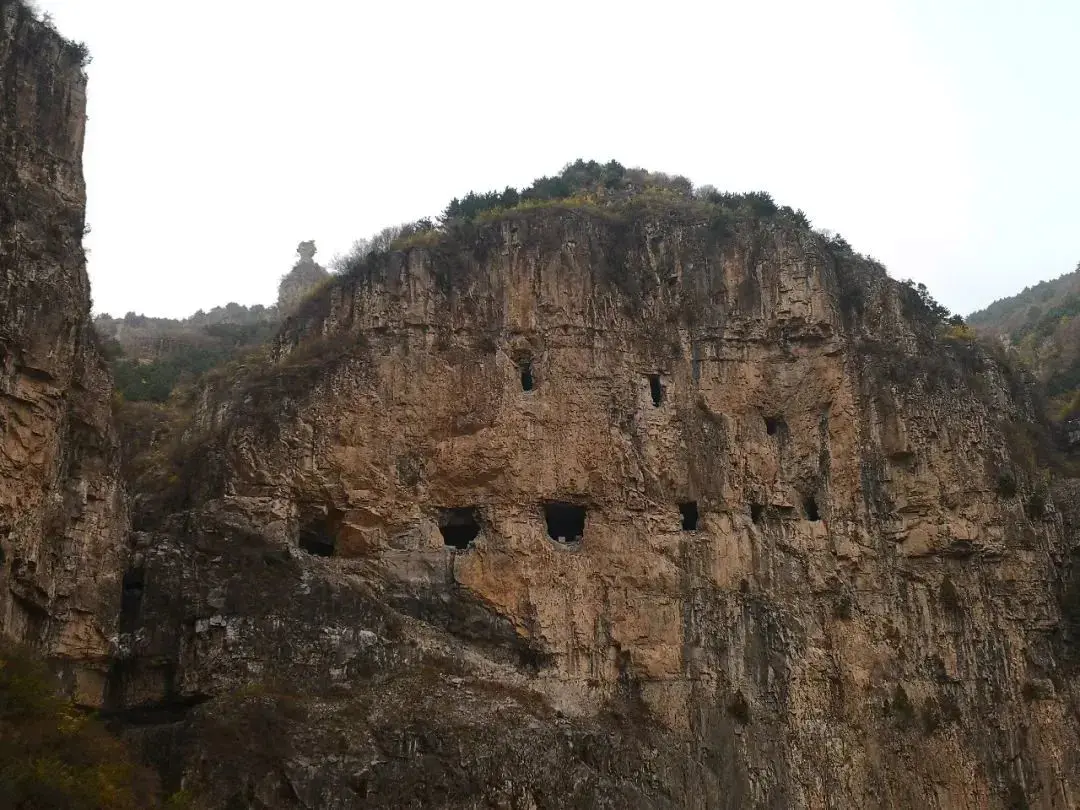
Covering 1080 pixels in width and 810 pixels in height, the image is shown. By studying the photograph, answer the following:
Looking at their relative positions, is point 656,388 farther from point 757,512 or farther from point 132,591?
point 132,591

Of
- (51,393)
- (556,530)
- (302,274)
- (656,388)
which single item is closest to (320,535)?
(556,530)

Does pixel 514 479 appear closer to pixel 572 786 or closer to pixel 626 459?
pixel 626 459

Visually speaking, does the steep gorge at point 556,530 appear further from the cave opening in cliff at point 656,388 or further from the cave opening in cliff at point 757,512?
the cave opening in cliff at point 757,512

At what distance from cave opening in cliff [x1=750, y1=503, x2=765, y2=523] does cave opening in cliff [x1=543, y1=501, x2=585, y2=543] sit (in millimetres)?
4797

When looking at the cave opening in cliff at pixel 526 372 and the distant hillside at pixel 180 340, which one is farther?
the distant hillside at pixel 180 340

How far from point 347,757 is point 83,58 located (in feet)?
53.7

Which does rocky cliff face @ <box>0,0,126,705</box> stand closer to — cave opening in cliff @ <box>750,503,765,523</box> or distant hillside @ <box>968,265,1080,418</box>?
cave opening in cliff @ <box>750,503,765,523</box>

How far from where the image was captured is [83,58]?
A: 2450 cm

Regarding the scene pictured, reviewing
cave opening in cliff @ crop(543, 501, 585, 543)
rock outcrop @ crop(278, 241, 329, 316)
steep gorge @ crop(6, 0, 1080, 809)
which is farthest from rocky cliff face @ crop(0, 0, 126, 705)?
rock outcrop @ crop(278, 241, 329, 316)

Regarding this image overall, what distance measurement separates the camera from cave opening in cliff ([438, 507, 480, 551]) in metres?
29.6

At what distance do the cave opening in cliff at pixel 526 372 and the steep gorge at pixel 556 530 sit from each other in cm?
9

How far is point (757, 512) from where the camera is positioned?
102 feet

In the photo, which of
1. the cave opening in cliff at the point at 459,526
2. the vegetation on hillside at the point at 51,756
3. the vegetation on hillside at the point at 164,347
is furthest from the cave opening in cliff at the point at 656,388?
the vegetation on hillside at the point at 51,756

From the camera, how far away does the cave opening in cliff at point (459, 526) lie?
2962 centimetres
